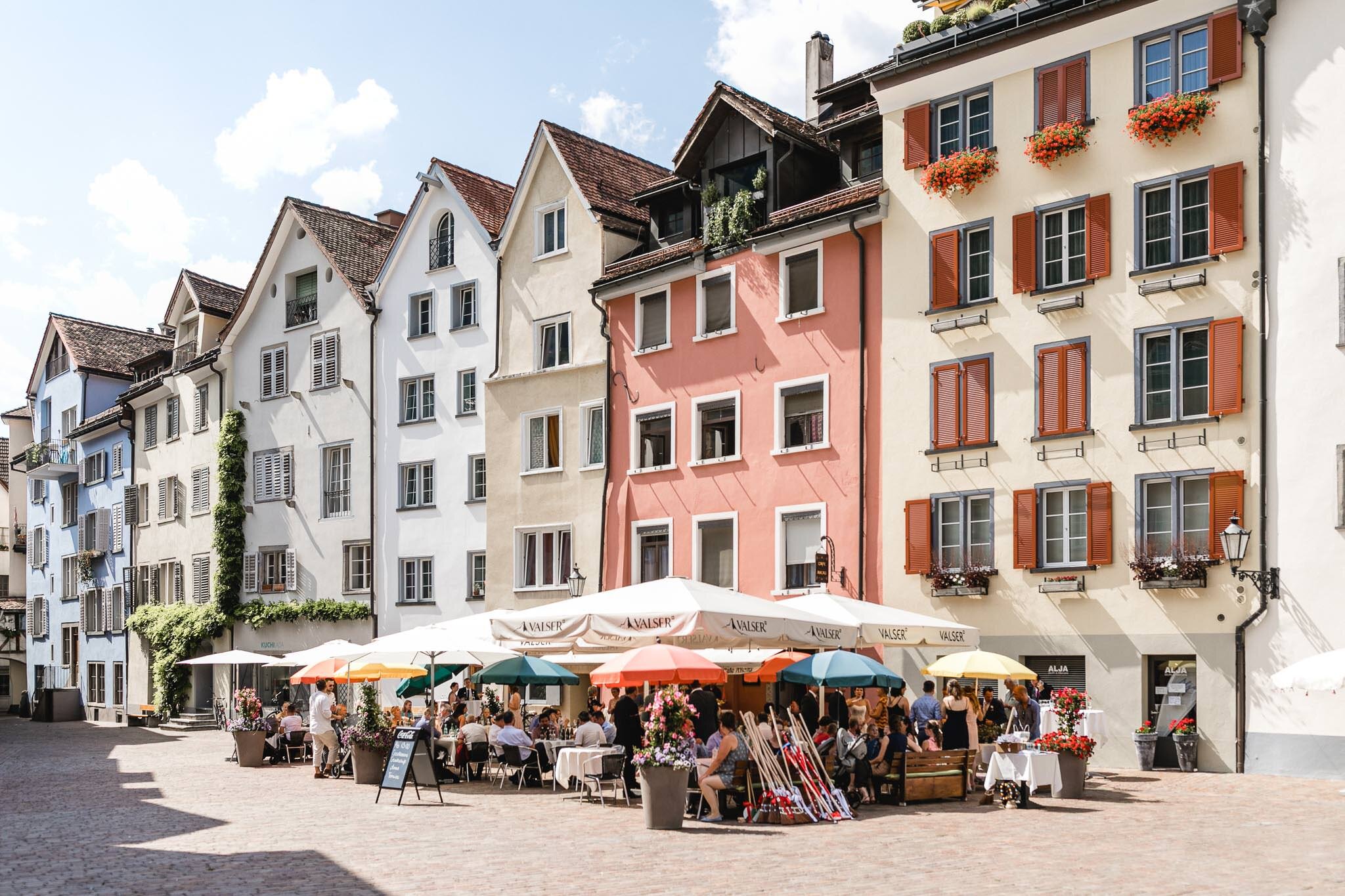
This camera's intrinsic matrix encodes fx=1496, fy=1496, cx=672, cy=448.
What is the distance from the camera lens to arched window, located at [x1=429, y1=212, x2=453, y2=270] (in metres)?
42.0

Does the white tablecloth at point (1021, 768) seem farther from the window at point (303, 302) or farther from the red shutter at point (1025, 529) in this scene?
the window at point (303, 302)

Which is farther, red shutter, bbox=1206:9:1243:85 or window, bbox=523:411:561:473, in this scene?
window, bbox=523:411:561:473

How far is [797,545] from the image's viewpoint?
3241 centimetres

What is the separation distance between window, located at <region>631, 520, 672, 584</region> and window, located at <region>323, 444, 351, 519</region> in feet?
41.4

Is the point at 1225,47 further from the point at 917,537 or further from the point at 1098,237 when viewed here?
the point at 917,537

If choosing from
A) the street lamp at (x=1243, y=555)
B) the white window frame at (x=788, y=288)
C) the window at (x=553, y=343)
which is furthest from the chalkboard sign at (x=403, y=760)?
the window at (x=553, y=343)

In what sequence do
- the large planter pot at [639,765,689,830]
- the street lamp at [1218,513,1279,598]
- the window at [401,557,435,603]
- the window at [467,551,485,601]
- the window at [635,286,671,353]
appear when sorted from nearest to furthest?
the large planter pot at [639,765,689,830], the street lamp at [1218,513,1279,598], the window at [635,286,671,353], the window at [467,551,485,601], the window at [401,557,435,603]

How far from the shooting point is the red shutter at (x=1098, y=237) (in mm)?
27562

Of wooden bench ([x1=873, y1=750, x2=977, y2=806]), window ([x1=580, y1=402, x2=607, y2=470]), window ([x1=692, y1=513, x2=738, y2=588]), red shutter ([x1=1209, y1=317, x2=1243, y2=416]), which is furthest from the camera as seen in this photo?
window ([x1=580, y1=402, x2=607, y2=470])

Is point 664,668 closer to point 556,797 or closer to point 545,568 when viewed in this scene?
point 556,797

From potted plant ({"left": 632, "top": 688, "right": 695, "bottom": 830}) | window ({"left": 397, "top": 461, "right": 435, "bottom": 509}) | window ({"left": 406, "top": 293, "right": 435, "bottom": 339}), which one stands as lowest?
potted plant ({"left": 632, "top": 688, "right": 695, "bottom": 830})

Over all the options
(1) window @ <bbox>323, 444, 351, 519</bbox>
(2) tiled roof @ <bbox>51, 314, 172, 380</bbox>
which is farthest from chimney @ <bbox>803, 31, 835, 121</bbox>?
(2) tiled roof @ <bbox>51, 314, 172, 380</bbox>

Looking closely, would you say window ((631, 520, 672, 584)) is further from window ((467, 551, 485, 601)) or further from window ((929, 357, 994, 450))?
window ((929, 357, 994, 450))

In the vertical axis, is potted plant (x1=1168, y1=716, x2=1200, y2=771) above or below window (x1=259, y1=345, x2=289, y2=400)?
below
